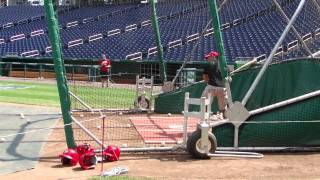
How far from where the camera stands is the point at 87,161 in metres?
8.60

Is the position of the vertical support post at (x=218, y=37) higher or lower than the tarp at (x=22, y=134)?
higher

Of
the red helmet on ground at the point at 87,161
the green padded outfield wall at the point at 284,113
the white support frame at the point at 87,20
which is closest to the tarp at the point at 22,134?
the red helmet on ground at the point at 87,161

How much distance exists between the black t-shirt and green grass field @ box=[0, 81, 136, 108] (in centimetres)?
707

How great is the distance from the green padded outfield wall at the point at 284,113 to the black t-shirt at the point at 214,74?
4.92ft

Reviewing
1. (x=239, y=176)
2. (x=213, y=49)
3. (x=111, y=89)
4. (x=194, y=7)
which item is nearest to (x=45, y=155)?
(x=239, y=176)

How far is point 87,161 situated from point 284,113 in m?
3.98

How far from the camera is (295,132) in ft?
33.1

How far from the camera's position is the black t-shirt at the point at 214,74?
11578 millimetres

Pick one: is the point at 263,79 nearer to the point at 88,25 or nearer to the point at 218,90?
the point at 218,90

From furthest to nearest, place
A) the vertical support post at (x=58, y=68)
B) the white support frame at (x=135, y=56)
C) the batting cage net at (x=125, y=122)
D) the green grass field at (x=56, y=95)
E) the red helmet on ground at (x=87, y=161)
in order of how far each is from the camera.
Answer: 1. the white support frame at (x=135, y=56)
2. the green grass field at (x=56, y=95)
3. the batting cage net at (x=125, y=122)
4. the vertical support post at (x=58, y=68)
5. the red helmet on ground at (x=87, y=161)

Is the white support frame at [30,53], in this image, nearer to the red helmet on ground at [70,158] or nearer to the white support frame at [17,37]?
the white support frame at [17,37]

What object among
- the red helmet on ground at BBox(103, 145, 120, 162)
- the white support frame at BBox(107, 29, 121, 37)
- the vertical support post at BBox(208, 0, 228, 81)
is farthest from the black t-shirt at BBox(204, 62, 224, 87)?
the white support frame at BBox(107, 29, 121, 37)

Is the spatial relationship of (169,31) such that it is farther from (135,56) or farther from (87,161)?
(87,161)

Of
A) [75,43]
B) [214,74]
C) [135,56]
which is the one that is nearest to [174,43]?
[135,56]
